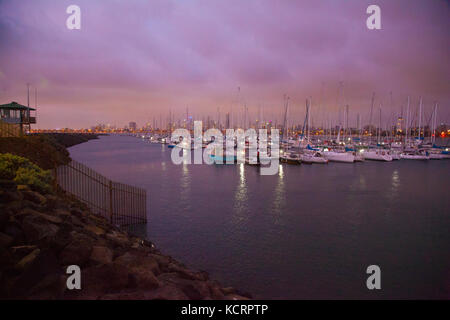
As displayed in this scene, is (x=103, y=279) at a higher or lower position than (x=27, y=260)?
lower

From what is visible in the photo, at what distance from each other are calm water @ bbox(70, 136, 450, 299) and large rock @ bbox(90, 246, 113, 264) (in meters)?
4.06

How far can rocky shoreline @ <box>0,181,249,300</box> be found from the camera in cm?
600

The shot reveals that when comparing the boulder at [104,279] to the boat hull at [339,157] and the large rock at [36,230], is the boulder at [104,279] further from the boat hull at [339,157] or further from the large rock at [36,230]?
the boat hull at [339,157]

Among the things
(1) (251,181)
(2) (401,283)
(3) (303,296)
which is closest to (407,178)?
(1) (251,181)

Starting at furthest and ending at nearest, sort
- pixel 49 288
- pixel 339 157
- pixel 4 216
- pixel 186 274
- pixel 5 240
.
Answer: pixel 339 157 < pixel 186 274 < pixel 4 216 < pixel 5 240 < pixel 49 288

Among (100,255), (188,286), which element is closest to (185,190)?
(100,255)

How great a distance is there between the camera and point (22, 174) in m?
10.9

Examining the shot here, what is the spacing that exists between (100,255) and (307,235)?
1057cm

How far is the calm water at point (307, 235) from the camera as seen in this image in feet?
33.2

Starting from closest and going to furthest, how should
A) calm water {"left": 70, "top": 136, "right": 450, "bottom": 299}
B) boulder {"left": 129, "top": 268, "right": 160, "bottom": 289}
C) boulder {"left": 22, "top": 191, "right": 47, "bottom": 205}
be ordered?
boulder {"left": 129, "top": 268, "right": 160, "bottom": 289} → boulder {"left": 22, "top": 191, "right": 47, "bottom": 205} → calm water {"left": 70, "top": 136, "right": 450, "bottom": 299}

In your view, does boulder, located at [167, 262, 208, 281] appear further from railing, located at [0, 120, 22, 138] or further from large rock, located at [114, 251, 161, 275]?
railing, located at [0, 120, 22, 138]

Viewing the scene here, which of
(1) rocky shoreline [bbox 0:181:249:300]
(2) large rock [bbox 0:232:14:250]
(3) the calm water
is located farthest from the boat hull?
(2) large rock [bbox 0:232:14:250]

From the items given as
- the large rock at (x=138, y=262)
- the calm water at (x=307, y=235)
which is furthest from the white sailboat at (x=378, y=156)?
the large rock at (x=138, y=262)

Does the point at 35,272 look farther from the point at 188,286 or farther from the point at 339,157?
the point at 339,157
